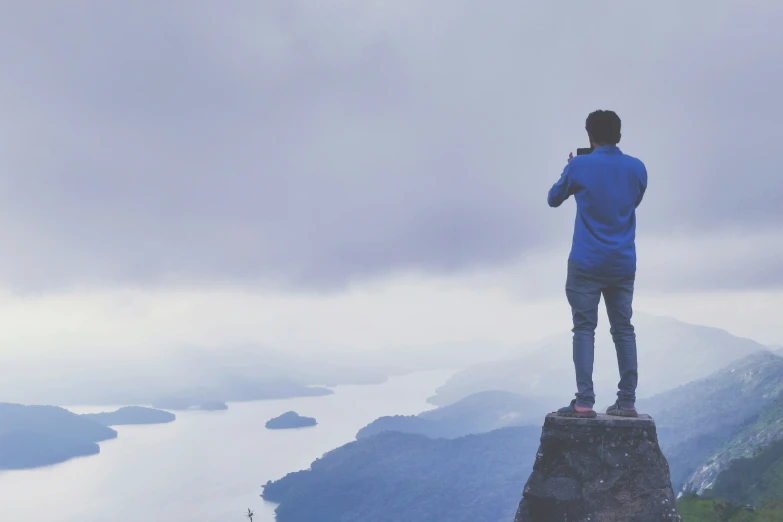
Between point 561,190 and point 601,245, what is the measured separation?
788 mm

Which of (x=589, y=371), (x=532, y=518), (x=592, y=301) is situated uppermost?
(x=592, y=301)

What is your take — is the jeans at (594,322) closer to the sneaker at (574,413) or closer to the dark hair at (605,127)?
the sneaker at (574,413)

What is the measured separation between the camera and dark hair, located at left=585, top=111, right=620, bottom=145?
728 centimetres

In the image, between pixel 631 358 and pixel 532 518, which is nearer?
pixel 532 518

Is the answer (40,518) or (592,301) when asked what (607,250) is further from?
(40,518)

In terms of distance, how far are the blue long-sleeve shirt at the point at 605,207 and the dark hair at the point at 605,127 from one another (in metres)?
0.17

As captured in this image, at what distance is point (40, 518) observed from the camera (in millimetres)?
193750

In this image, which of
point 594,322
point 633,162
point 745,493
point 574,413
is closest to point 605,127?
point 633,162

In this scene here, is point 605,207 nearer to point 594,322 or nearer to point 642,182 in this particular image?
point 642,182

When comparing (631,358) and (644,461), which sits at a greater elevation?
(631,358)

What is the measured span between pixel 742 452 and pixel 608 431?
209169mm

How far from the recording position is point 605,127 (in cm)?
729

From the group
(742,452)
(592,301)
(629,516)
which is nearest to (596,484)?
(629,516)

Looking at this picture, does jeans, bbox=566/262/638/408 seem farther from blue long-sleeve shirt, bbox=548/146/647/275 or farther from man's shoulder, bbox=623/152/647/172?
man's shoulder, bbox=623/152/647/172
